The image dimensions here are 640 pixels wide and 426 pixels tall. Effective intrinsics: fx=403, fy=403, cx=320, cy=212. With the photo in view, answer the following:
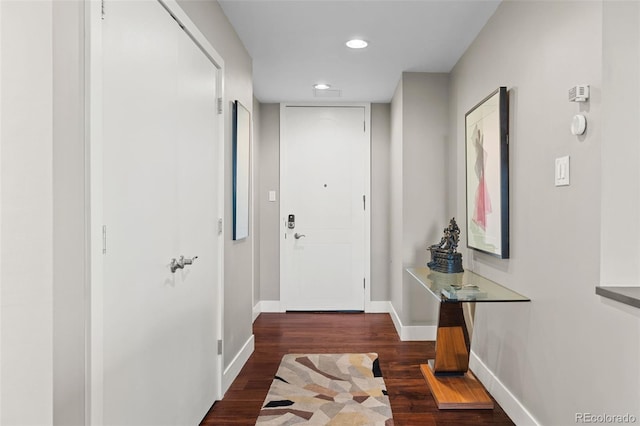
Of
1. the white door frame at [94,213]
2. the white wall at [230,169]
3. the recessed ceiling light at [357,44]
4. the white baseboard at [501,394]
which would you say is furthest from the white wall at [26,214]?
the recessed ceiling light at [357,44]

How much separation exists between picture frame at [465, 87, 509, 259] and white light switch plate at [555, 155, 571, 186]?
537mm

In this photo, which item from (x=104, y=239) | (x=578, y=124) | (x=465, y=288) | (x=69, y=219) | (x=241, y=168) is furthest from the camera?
(x=241, y=168)

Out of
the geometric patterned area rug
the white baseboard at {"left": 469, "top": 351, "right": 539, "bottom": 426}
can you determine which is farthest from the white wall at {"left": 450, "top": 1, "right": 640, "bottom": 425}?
the geometric patterned area rug

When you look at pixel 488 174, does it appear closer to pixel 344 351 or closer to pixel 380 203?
pixel 344 351

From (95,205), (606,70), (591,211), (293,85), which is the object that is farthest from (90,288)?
(293,85)

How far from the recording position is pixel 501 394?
2.44 m

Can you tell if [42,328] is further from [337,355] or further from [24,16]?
[337,355]

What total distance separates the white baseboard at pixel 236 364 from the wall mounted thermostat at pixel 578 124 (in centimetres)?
233

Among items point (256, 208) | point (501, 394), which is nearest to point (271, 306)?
point (256, 208)

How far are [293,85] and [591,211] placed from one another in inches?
122

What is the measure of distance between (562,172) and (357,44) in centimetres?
186

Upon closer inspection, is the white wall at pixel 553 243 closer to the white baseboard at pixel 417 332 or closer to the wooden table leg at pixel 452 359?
the wooden table leg at pixel 452 359

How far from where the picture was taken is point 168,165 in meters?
1.80

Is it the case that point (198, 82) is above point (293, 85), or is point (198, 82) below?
below
